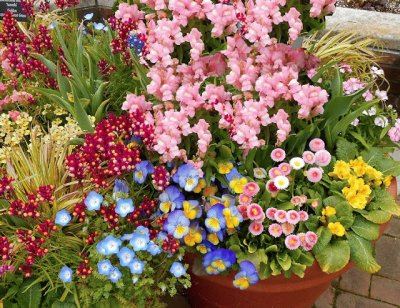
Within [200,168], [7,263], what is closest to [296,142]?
[200,168]

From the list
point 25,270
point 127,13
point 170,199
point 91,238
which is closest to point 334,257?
point 170,199

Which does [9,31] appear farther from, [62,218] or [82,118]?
[62,218]

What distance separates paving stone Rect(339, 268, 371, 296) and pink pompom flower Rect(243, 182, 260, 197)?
52.6 inches

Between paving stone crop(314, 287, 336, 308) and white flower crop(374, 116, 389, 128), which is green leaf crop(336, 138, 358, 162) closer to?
white flower crop(374, 116, 389, 128)

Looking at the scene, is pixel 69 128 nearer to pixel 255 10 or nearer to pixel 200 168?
pixel 200 168

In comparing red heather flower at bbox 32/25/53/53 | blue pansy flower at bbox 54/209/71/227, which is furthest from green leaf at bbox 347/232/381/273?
red heather flower at bbox 32/25/53/53

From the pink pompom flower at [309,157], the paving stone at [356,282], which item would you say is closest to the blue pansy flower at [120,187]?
the pink pompom flower at [309,157]

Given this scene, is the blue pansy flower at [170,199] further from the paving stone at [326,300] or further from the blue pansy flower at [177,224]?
the paving stone at [326,300]

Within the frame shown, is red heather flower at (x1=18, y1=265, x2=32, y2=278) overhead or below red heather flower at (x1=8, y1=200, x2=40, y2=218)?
below

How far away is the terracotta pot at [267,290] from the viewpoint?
181 cm

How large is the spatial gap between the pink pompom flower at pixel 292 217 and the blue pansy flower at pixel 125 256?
583 millimetres

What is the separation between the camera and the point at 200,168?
1.74 metres

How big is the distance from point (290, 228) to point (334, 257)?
20cm

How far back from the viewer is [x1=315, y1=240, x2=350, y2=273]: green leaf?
1708 millimetres
